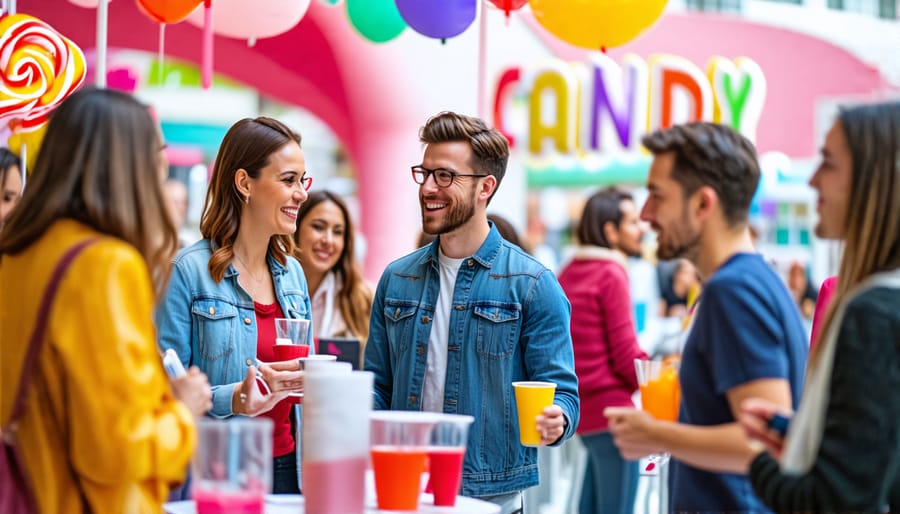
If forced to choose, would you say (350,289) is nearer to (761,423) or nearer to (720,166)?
(720,166)

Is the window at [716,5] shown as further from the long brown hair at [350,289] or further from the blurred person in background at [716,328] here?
the blurred person in background at [716,328]

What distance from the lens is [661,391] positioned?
7.09 feet

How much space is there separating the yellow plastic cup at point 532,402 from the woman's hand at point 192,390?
807mm

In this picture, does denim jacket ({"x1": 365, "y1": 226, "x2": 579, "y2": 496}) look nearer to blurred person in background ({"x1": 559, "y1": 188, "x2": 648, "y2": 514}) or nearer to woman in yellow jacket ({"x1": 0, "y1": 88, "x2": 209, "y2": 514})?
woman in yellow jacket ({"x1": 0, "y1": 88, "x2": 209, "y2": 514})

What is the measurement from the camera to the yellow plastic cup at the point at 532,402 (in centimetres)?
252

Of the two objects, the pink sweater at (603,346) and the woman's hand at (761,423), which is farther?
the pink sweater at (603,346)

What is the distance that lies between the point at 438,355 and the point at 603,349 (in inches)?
80.0

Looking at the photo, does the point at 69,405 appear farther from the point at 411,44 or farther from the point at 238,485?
the point at 411,44

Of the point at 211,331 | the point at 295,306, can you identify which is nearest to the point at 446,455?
the point at 211,331

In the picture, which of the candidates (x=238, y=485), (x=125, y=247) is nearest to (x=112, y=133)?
(x=125, y=247)

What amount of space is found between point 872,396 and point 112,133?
1.42 metres

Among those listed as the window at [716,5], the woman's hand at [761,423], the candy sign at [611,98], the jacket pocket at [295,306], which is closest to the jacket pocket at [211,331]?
the jacket pocket at [295,306]

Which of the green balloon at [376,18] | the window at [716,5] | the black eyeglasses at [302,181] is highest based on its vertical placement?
the window at [716,5]

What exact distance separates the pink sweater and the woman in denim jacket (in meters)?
1.92
